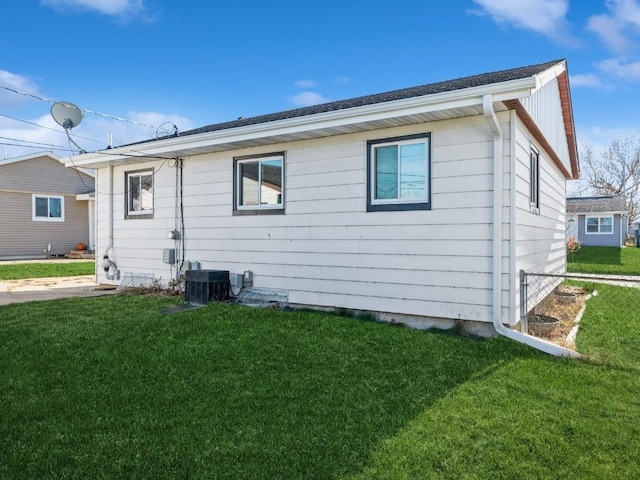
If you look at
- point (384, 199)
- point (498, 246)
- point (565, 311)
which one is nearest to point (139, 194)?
point (384, 199)

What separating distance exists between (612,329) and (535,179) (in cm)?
243

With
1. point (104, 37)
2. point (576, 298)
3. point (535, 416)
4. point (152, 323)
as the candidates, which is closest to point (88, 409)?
point (152, 323)

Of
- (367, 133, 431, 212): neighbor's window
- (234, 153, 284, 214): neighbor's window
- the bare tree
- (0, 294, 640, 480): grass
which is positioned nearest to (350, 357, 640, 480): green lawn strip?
(0, 294, 640, 480): grass

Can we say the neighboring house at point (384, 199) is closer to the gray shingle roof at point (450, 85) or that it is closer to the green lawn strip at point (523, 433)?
the gray shingle roof at point (450, 85)

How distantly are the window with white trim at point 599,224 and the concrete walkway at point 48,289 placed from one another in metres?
28.0

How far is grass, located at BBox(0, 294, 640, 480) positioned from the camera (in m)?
2.66

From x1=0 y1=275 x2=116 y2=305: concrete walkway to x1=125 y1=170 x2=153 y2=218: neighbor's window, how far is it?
167 cm

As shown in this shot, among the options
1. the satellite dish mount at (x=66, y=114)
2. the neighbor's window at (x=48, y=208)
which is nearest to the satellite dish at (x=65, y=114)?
the satellite dish mount at (x=66, y=114)

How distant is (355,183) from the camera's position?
6.43 m

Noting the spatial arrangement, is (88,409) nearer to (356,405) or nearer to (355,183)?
(356,405)

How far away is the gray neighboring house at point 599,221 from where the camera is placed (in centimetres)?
2742

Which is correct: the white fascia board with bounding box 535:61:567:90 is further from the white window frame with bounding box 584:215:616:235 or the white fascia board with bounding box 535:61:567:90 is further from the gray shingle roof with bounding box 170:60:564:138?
the white window frame with bounding box 584:215:616:235

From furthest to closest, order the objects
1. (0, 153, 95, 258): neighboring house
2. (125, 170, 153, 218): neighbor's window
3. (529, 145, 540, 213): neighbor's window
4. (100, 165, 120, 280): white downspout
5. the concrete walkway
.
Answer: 1. (0, 153, 95, 258): neighboring house
2. (100, 165, 120, 280): white downspout
3. (125, 170, 153, 218): neighbor's window
4. the concrete walkway
5. (529, 145, 540, 213): neighbor's window

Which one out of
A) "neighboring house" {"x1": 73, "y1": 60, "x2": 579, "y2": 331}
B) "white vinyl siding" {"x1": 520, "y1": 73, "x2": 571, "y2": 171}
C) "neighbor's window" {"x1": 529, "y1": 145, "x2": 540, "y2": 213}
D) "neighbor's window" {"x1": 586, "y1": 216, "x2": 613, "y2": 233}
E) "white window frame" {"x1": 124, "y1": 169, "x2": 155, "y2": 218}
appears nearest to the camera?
"neighboring house" {"x1": 73, "y1": 60, "x2": 579, "y2": 331}
